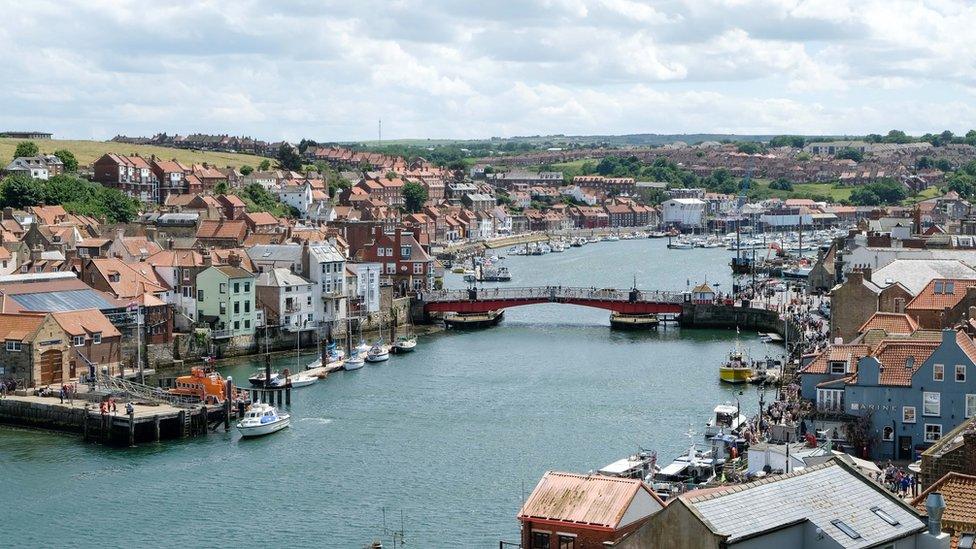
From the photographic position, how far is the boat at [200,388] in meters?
50.6

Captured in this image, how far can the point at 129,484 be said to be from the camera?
40.8 meters

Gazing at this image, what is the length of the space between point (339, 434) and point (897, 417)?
57.0 feet

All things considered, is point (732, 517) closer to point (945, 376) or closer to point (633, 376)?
point (945, 376)

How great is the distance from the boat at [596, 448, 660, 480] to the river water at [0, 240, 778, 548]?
2084 millimetres

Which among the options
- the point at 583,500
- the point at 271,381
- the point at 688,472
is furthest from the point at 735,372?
the point at 583,500

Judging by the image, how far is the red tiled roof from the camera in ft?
149

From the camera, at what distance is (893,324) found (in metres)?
45.9

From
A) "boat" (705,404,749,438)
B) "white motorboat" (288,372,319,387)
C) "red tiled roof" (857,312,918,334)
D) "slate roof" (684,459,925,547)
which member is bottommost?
"white motorboat" (288,372,319,387)

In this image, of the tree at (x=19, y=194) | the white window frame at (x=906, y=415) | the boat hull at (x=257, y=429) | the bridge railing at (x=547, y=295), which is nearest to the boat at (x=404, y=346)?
the bridge railing at (x=547, y=295)

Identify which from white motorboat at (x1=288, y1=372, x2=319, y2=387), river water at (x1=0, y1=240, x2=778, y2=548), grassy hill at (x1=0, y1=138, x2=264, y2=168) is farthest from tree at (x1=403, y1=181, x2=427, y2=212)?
white motorboat at (x1=288, y1=372, x2=319, y2=387)

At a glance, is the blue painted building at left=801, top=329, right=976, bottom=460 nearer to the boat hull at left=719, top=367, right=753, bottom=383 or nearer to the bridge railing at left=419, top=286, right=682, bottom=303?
the boat hull at left=719, top=367, right=753, bottom=383

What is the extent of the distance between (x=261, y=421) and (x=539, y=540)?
21975mm

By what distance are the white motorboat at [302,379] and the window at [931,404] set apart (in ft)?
82.9

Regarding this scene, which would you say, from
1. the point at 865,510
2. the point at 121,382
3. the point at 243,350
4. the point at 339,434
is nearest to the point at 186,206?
the point at 243,350
